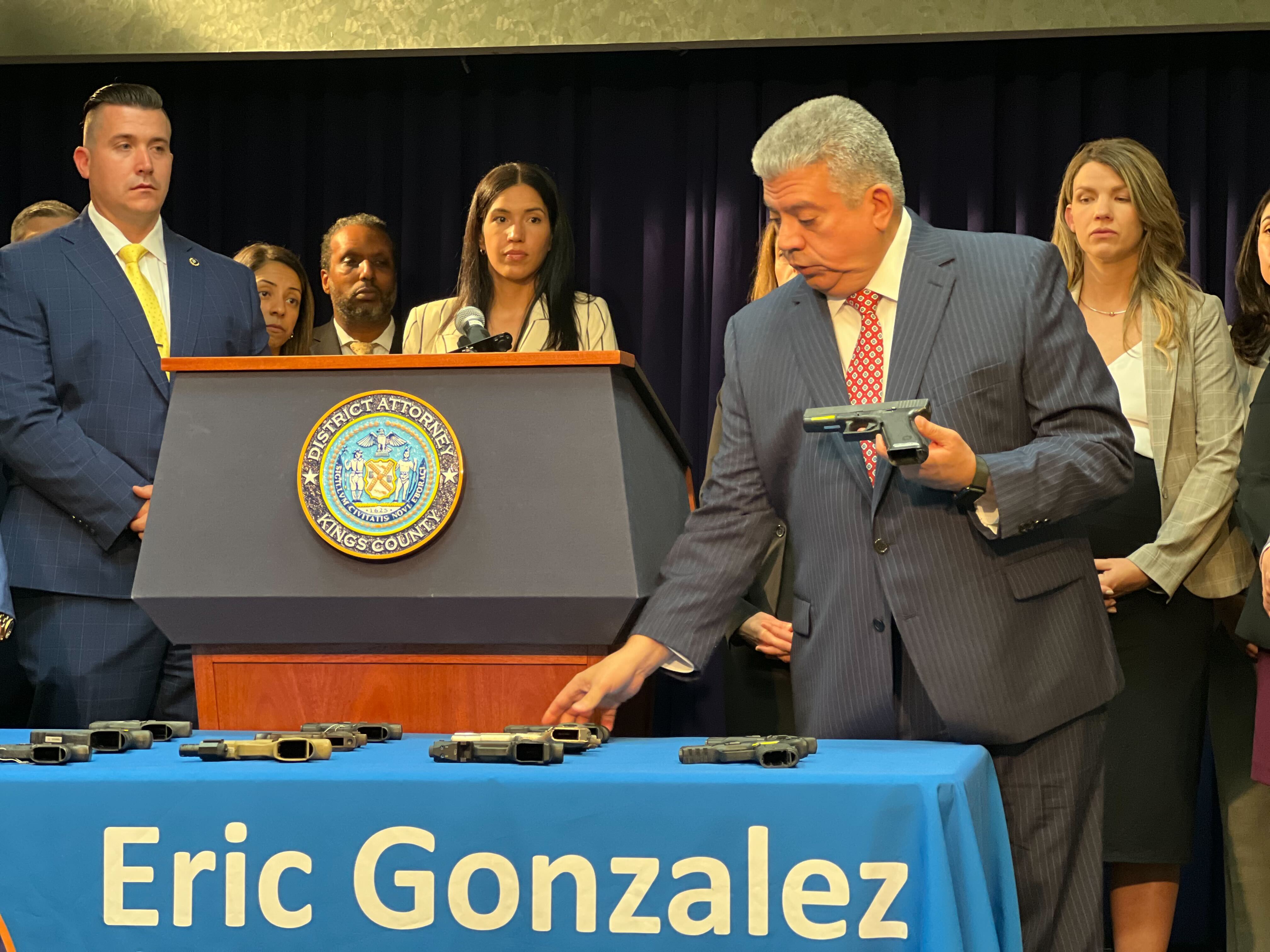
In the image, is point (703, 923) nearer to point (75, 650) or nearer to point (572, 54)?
point (75, 650)

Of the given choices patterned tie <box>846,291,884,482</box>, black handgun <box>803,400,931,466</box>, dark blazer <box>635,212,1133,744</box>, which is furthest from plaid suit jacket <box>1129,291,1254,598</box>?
black handgun <box>803,400,931,466</box>

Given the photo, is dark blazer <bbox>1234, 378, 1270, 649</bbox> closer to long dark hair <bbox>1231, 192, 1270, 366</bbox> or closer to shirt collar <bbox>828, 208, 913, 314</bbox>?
long dark hair <bbox>1231, 192, 1270, 366</bbox>

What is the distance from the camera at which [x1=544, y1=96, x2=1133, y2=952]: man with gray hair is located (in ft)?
5.58

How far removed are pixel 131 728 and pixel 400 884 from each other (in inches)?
17.3

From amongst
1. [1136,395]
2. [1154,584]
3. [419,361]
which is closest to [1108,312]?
[1136,395]

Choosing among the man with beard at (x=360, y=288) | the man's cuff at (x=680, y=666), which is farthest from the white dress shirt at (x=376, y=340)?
the man's cuff at (x=680, y=666)

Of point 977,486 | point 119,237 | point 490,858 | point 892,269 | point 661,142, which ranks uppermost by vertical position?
point 661,142

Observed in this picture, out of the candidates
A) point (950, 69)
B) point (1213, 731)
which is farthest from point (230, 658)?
point (950, 69)

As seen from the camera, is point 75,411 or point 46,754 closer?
point 46,754

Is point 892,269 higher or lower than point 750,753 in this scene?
higher

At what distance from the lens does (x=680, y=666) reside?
1.77 m

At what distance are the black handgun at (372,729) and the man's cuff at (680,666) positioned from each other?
0.35 meters

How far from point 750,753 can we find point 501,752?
246 mm

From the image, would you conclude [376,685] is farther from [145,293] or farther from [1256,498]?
[1256,498]
